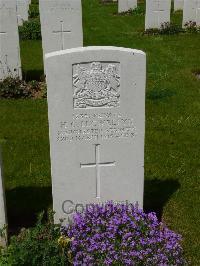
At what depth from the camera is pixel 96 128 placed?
164 inches

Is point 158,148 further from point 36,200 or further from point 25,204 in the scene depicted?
point 25,204

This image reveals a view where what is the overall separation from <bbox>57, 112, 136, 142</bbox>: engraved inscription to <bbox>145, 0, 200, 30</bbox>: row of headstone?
11.7 m

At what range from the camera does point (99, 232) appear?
400cm

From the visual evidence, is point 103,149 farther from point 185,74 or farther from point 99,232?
point 185,74

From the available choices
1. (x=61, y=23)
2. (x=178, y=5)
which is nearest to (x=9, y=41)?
(x=61, y=23)

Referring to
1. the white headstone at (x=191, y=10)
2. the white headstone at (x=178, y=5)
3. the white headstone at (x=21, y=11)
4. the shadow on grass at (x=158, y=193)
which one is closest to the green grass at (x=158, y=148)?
the shadow on grass at (x=158, y=193)

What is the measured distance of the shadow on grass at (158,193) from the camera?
200 inches

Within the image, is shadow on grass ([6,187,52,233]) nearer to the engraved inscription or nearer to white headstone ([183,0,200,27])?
the engraved inscription

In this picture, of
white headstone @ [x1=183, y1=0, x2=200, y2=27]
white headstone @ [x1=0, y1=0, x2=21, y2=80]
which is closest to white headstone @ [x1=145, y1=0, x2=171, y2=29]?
white headstone @ [x1=183, y1=0, x2=200, y2=27]

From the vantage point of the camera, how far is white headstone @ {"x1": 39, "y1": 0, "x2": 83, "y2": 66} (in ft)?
28.9

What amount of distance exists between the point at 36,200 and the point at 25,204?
0.48 feet

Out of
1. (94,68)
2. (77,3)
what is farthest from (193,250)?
(77,3)

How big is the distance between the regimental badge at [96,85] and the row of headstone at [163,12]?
11.7 m

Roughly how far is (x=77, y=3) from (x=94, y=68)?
5194mm
